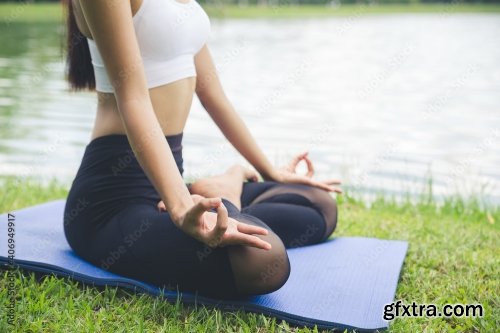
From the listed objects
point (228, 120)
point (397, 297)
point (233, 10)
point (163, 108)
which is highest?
point (163, 108)

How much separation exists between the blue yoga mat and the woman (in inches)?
2.3

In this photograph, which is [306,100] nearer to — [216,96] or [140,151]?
[216,96]

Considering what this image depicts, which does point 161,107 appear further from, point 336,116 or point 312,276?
point 336,116

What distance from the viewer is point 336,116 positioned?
28.2 ft

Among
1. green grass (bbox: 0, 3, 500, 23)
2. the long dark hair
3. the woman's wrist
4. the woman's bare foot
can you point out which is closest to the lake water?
the long dark hair

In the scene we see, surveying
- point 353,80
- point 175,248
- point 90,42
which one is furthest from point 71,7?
point 353,80

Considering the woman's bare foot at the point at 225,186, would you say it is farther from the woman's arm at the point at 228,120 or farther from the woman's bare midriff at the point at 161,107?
the woman's bare midriff at the point at 161,107

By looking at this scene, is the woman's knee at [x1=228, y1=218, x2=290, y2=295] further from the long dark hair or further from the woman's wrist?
the long dark hair

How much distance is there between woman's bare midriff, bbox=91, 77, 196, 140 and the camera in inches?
94.0

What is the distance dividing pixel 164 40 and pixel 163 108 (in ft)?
0.86

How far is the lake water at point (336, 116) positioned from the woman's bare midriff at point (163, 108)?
0.51m

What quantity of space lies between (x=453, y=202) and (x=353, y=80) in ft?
26.3

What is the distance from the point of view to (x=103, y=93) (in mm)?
2404

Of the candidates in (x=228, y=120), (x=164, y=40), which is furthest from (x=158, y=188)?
(x=228, y=120)
